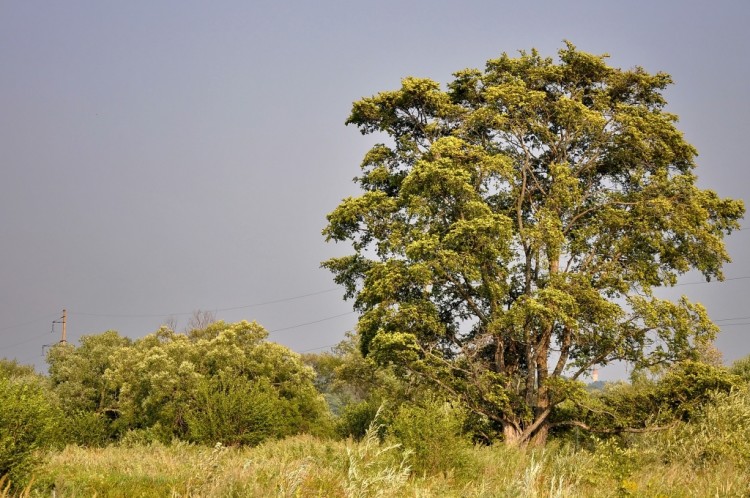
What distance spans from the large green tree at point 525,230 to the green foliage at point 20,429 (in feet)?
43.0

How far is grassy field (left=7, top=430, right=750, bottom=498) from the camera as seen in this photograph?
11047 mm

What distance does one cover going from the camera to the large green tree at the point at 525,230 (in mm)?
26781

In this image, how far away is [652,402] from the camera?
26.5m

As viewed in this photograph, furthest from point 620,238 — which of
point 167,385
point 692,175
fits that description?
point 167,385

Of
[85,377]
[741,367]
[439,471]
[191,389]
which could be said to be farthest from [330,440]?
[741,367]

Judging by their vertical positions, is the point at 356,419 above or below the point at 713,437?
above

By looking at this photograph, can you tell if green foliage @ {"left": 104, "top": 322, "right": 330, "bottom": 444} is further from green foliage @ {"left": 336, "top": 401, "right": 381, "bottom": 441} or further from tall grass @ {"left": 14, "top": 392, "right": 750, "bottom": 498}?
tall grass @ {"left": 14, "top": 392, "right": 750, "bottom": 498}

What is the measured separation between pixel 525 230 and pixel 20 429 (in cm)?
1846

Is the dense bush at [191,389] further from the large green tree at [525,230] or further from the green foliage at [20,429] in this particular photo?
the green foliage at [20,429]

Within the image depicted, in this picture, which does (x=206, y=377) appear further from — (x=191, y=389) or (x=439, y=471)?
(x=439, y=471)

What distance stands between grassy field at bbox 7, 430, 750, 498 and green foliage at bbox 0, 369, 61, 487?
0.41 m

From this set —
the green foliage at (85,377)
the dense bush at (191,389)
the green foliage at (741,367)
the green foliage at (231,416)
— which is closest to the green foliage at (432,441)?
the green foliage at (231,416)

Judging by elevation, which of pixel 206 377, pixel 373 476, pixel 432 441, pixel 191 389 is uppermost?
pixel 206 377

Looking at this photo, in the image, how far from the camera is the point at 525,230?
2756 centimetres
